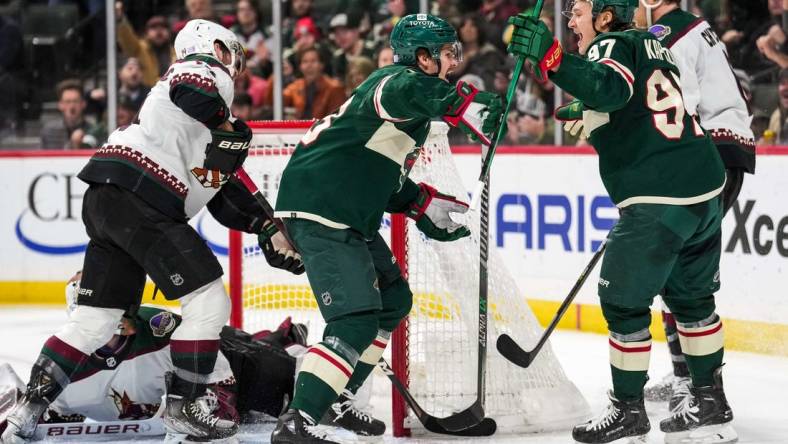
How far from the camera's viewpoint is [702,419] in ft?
11.5

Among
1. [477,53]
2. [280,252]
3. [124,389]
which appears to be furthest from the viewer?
[477,53]

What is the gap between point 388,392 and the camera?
4312 mm

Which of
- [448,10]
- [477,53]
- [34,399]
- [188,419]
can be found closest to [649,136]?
[188,419]

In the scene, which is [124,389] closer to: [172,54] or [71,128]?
[71,128]

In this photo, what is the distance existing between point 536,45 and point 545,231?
9.25 ft

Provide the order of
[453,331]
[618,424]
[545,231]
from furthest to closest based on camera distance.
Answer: [545,231] < [453,331] < [618,424]

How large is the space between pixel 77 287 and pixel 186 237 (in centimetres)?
44

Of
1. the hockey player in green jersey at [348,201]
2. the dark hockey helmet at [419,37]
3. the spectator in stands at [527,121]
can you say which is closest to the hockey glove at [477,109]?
the hockey player in green jersey at [348,201]

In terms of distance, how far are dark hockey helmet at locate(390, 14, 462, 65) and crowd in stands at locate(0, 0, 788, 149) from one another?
335 cm

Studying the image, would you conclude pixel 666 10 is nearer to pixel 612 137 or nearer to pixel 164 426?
pixel 612 137

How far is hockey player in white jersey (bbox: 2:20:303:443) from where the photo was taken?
338 cm

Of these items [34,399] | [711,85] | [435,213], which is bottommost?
[34,399]

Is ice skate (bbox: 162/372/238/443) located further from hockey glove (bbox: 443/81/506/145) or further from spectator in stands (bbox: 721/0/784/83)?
spectator in stands (bbox: 721/0/784/83)

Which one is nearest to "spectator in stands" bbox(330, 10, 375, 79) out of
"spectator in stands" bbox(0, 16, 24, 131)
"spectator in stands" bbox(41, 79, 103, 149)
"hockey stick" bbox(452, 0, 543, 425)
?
"spectator in stands" bbox(41, 79, 103, 149)
